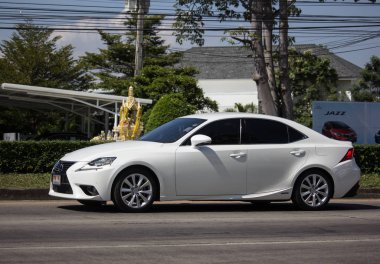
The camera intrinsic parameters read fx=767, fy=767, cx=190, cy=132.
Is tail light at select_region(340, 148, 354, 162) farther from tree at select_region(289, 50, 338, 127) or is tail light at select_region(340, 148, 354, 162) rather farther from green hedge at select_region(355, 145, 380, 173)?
tree at select_region(289, 50, 338, 127)

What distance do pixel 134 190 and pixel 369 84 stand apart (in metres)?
45.7

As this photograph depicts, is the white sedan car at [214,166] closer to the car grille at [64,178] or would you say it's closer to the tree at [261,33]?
the car grille at [64,178]

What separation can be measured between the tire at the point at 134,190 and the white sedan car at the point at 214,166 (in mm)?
15

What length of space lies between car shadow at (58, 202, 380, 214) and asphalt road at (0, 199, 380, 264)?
32 millimetres

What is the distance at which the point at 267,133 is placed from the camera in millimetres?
12734

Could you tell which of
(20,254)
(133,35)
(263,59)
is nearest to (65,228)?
(20,254)

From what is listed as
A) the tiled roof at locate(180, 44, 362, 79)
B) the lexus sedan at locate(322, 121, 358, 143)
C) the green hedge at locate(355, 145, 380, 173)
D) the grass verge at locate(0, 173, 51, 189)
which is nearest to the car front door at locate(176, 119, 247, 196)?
the grass verge at locate(0, 173, 51, 189)

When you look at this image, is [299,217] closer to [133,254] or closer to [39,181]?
[133,254]

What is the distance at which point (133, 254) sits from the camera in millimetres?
8023

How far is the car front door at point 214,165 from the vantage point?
39.2ft

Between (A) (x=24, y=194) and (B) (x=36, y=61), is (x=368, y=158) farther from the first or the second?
(B) (x=36, y=61)

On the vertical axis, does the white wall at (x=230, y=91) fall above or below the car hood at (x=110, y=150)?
above

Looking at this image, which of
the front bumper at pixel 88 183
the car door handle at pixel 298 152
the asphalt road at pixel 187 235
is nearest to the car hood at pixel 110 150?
the front bumper at pixel 88 183

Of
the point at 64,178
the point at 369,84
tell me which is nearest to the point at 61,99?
the point at 64,178
